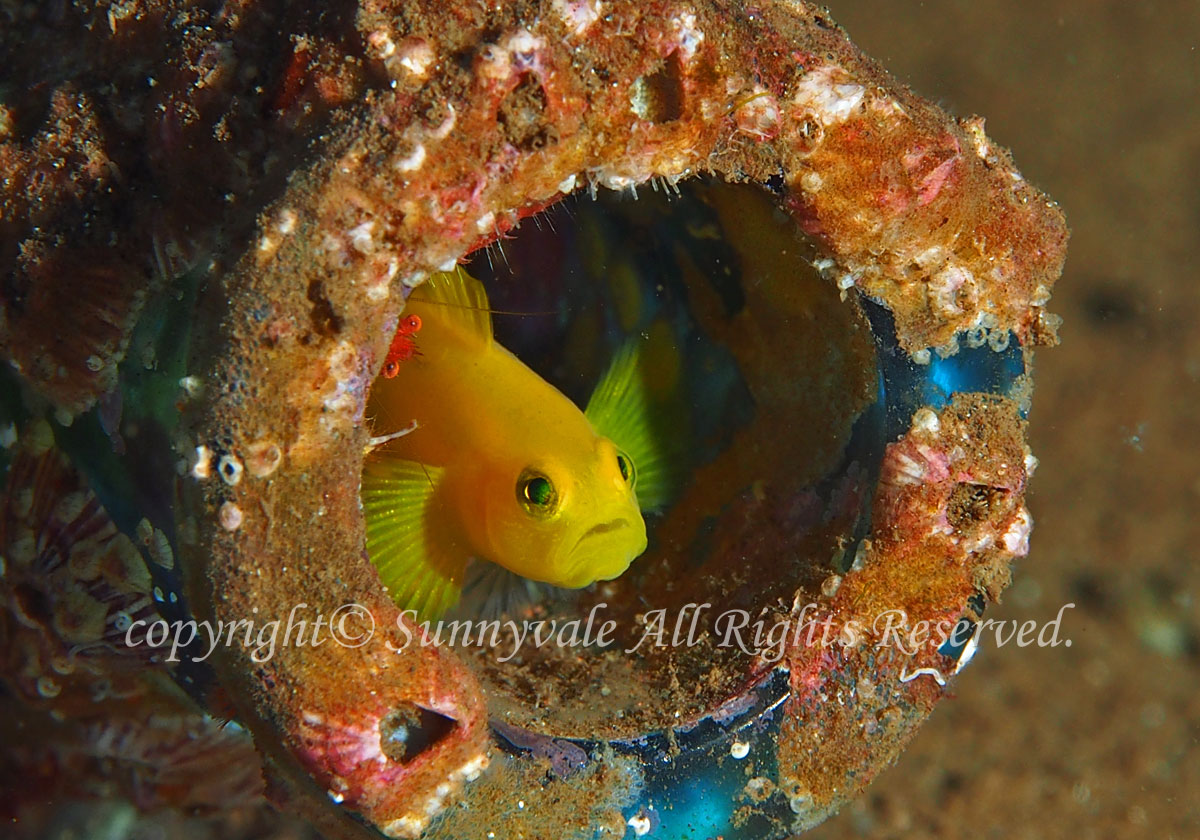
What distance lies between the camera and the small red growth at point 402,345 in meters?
2.35

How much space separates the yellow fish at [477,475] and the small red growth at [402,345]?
0.50 ft

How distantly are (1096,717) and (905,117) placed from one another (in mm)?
3087

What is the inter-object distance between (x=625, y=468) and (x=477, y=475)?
46cm

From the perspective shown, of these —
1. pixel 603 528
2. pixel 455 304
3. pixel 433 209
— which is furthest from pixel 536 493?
pixel 433 209

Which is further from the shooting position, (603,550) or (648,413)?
(648,413)

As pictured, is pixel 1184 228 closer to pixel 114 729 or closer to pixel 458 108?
pixel 458 108

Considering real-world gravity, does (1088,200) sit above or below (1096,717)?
above

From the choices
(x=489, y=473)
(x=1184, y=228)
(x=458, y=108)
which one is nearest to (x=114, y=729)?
(x=489, y=473)

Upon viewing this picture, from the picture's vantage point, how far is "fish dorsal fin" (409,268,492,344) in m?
2.78

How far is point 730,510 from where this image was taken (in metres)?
2.75

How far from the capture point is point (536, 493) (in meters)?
2.58

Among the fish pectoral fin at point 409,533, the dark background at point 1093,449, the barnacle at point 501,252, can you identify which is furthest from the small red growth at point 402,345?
the dark background at point 1093,449

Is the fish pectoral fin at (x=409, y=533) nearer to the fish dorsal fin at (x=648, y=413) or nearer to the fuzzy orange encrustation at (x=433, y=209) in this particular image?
the fish dorsal fin at (x=648, y=413)

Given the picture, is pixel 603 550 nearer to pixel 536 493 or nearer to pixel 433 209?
pixel 536 493
